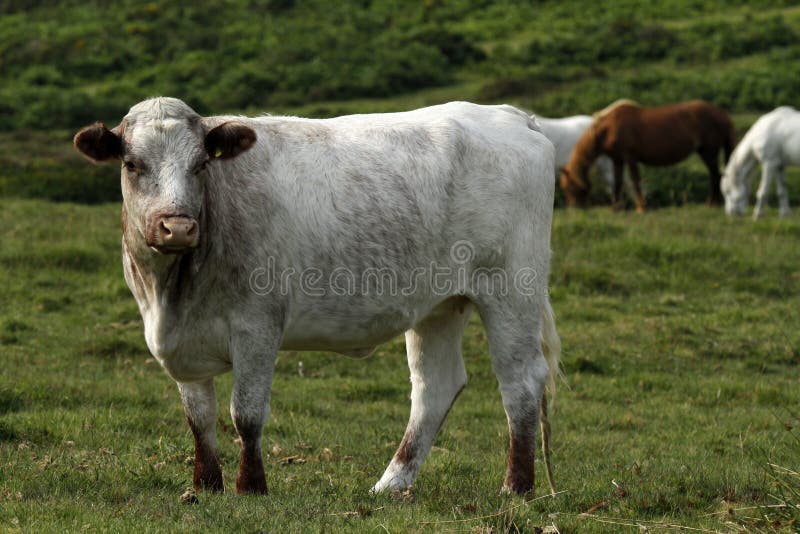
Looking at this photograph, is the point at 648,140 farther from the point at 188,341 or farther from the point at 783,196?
the point at 188,341

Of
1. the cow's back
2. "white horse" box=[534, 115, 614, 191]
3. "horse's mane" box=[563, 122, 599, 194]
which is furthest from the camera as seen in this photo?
"white horse" box=[534, 115, 614, 191]

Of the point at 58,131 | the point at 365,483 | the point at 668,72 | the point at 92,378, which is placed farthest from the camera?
the point at 668,72

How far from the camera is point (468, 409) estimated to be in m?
9.23

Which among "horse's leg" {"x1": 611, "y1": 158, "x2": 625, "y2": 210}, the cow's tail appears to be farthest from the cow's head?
"horse's leg" {"x1": 611, "y1": 158, "x2": 625, "y2": 210}

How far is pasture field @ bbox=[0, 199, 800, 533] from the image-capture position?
5.35m

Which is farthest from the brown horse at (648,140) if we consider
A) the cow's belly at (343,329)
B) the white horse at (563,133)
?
the cow's belly at (343,329)

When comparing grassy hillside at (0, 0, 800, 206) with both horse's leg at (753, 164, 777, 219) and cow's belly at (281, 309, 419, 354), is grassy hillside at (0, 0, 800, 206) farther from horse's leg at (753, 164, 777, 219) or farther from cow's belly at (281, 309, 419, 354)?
cow's belly at (281, 309, 419, 354)

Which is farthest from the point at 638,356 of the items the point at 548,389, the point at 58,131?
the point at 58,131

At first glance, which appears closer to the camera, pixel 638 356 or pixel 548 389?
pixel 548 389

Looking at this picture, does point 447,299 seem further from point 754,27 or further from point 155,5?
point 155,5

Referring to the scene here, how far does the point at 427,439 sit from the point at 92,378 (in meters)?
3.84

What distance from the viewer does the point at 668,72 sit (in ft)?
102

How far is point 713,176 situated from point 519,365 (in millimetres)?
16367

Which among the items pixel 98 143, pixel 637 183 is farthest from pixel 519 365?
pixel 637 183
